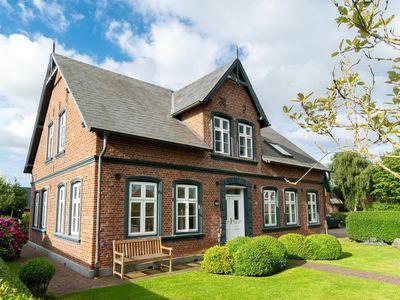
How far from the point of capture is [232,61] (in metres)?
15.1

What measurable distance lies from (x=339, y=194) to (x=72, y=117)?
35556 mm

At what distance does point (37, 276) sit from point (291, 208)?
1338 cm

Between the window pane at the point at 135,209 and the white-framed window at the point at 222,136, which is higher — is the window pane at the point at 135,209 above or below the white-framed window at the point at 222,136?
below

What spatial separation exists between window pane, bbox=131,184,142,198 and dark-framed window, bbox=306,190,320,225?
11339mm

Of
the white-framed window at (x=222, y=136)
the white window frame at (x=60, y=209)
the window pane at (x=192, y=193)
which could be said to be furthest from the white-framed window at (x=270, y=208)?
the white window frame at (x=60, y=209)

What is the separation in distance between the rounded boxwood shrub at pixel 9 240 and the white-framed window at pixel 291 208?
12.7 meters

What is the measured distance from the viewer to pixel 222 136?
1413cm

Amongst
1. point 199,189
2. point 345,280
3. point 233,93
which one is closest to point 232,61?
point 233,93

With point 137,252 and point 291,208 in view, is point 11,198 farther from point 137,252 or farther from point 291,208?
point 291,208

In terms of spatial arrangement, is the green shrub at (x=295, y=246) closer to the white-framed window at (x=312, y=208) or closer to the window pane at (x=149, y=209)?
the window pane at (x=149, y=209)

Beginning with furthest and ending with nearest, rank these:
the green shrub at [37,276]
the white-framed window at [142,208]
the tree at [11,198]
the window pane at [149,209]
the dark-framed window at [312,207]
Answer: the tree at [11,198]
the dark-framed window at [312,207]
the window pane at [149,209]
the white-framed window at [142,208]
the green shrub at [37,276]

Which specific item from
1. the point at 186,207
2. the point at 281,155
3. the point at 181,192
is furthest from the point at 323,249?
the point at 281,155

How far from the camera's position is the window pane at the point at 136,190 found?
1068 centimetres

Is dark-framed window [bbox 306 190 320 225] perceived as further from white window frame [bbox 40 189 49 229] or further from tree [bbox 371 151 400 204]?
white window frame [bbox 40 189 49 229]
